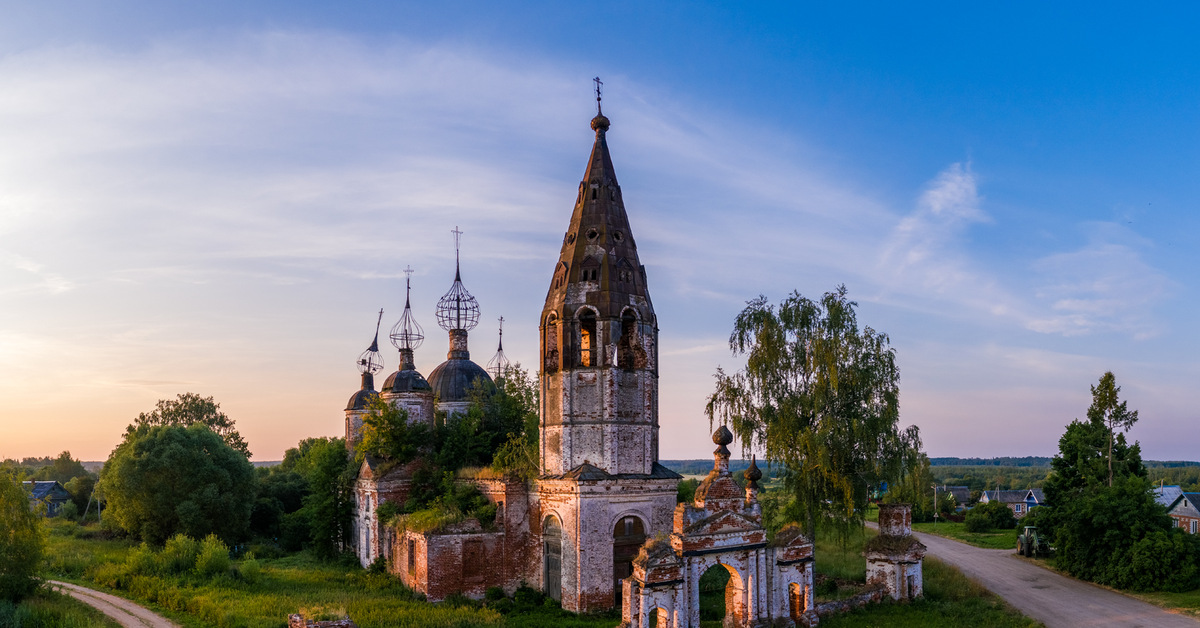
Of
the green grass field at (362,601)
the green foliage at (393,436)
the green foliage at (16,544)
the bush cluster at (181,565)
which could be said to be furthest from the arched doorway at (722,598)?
the green foliage at (16,544)

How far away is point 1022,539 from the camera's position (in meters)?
39.6

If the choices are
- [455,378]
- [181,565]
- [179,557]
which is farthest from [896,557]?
[179,557]

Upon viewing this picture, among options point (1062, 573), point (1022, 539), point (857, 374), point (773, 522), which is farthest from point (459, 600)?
point (1022, 539)

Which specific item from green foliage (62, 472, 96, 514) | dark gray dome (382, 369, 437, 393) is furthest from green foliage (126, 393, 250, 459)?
dark gray dome (382, 369, 437, 393)

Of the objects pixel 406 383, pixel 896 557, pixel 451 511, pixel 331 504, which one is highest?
pixel 406 383

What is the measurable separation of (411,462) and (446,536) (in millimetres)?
8731

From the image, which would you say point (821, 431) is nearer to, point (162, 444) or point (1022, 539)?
point (1022, 539)

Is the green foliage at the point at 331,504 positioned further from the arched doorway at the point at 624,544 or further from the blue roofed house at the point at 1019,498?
the blue roofed house at the point at 1019,498

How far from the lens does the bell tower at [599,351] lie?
24.8 m

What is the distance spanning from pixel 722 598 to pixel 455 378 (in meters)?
18.5

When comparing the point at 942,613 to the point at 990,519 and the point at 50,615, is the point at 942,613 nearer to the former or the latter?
the point at 50,615

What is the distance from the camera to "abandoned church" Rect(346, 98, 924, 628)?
2119 centimetres

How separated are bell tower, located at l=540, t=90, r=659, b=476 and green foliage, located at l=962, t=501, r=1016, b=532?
128 ft

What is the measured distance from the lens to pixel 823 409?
26.5 m
